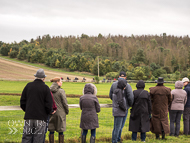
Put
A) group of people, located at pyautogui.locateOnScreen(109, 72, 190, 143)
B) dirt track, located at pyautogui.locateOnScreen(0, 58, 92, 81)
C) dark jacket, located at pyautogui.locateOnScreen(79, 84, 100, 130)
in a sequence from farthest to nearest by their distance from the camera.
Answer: dirt track, located at pyautogui.locateOnScreen(0, 58, 92, 81) → group of people, located at pyautogui.locateOnScreen(109, 72, 190, 143) → dark jacket, located at pyautogui.locateOnScreen(79, 84, 100, 130)

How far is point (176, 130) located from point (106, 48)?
13841 cm

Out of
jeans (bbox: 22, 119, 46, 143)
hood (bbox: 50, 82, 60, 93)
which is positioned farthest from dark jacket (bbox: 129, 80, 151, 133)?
jeans (bbox: 22, 119, 46, 143)

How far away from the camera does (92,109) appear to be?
645cm

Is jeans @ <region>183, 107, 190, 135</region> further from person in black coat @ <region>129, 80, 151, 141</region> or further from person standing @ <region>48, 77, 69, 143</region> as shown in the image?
person standing @ <region>48, 77, 69, 143</region>

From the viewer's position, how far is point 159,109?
25.4ft

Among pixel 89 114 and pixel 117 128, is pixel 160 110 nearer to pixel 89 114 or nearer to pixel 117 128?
pixel 117 128

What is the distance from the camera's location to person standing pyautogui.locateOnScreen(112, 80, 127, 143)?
6.81 m

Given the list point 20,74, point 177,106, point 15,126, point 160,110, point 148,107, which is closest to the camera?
point 148,107

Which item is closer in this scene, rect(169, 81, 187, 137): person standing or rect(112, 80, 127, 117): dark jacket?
rect(112, 80, 127, 117): dark jacket

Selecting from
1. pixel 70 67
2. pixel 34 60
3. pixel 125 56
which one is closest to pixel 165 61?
pixel 125 56

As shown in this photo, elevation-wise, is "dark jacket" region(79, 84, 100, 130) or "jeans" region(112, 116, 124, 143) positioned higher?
"dark jacket" region(79, 84, 100, 130)

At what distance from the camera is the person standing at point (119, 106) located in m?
6.81

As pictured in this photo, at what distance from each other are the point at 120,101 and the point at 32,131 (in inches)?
110

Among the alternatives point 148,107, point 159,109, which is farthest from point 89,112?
point 159,109
